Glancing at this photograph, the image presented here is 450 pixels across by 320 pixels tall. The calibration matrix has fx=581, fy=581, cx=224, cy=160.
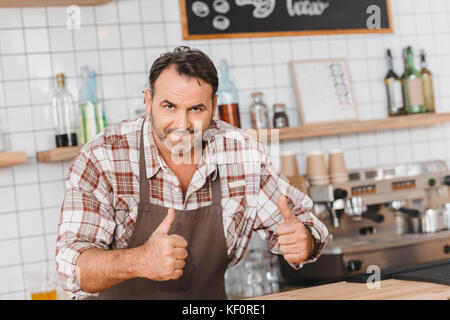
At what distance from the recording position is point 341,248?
114 centimetres

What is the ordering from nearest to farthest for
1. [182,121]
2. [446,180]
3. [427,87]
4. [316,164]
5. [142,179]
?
[182,121], [142,179], [316,164], [446,180], [427,87]

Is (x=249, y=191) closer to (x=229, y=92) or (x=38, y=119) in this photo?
(x=229, y=92)

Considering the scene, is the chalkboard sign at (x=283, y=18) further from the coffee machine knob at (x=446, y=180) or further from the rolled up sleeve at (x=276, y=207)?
the coffee machine knob at (x=446, y=180)

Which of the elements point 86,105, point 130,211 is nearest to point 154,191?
point 130,211

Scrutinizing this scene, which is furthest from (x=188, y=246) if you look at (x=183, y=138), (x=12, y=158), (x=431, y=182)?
(x=431, y=182)

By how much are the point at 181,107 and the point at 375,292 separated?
1.06ft

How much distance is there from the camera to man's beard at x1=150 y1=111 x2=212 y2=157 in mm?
632

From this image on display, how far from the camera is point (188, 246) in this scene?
2.62ft

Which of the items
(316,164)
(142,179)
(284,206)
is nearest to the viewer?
(284,206)

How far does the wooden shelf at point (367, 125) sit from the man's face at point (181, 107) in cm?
50

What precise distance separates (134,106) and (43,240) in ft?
1.37

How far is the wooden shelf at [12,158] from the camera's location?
1.18 metres

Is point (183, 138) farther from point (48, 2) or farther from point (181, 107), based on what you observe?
point (48, 2)

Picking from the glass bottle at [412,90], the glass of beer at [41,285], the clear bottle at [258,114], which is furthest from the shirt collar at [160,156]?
→ the glass bottle at [412,90]
